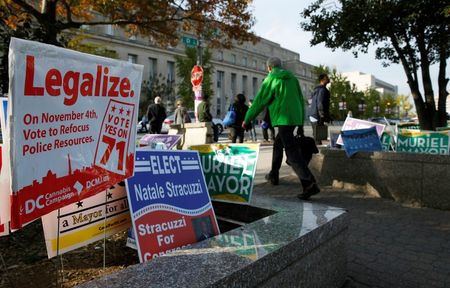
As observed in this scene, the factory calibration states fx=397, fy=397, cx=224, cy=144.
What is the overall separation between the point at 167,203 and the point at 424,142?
226 inches

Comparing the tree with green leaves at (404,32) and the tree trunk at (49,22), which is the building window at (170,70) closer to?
the tree with green leaves at (404,32)

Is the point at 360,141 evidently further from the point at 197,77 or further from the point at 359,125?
the point at 197,77

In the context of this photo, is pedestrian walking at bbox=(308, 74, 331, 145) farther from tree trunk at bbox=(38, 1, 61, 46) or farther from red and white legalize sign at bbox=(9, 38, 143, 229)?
red and white legalize sign at bbox=(9, 38, 143, 229)

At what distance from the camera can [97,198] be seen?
270cm

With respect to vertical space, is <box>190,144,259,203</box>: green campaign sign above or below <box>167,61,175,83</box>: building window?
below

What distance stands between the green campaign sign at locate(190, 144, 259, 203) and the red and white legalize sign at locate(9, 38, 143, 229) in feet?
4.10

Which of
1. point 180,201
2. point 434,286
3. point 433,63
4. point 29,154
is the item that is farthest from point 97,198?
point 433,63

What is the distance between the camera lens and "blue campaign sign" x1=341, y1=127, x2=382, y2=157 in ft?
20.6

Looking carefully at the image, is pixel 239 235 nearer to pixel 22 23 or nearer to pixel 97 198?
pixel 97 198

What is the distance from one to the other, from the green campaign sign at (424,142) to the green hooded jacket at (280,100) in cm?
290

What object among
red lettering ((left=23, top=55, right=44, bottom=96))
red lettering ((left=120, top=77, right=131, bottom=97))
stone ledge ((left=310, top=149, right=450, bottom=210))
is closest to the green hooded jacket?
stone ledge ((left=310, top=149, right=450, bottom=210))

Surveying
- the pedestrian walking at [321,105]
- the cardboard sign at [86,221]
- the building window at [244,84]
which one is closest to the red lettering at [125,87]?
the cardboard sign at [86,221]

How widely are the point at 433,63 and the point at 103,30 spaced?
1778 inches

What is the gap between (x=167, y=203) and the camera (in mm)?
2730
